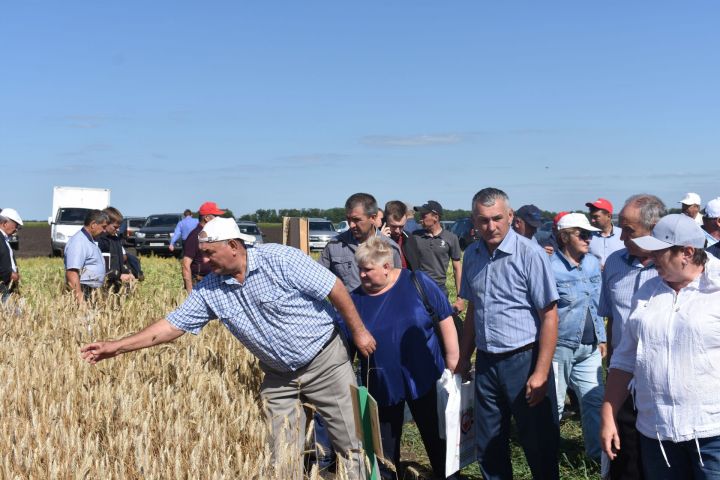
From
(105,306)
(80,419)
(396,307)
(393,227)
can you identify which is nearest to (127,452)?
(80,419)

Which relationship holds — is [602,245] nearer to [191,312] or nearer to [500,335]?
[500,335]

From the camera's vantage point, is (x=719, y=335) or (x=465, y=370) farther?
(x=465, y=370)

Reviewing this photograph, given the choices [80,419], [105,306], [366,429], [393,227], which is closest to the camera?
[366,429]

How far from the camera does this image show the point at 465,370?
5012 millimetres

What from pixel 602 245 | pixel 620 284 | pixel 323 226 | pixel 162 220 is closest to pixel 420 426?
pixel 620 284

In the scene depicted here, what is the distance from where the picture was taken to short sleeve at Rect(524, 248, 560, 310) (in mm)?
4438

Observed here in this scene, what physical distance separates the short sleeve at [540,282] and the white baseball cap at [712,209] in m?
3.40

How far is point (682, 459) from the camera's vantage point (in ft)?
11.1

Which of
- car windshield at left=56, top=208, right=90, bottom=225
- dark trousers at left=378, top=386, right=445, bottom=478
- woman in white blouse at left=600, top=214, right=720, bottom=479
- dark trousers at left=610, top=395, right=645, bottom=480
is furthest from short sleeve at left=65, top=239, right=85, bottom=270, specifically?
car windshield at left=56, top=208, right=90, bottom=225

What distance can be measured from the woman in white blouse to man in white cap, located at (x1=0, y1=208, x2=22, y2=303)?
726 centimetres

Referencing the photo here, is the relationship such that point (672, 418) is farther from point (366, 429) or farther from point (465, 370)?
point (465, 370)

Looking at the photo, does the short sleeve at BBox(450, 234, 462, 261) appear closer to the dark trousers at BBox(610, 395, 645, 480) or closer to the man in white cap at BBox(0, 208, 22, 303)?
the man in white cap at BBox(0, 208, 22, 303)

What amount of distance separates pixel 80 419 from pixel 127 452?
92 cm

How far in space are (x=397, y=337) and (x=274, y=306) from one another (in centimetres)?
85
